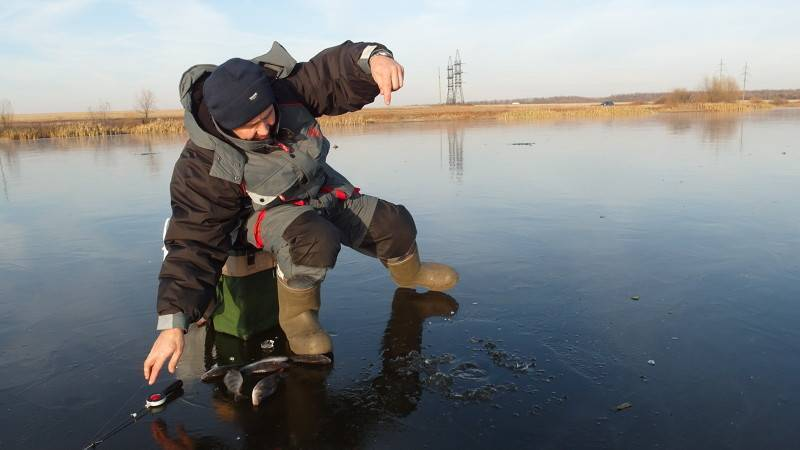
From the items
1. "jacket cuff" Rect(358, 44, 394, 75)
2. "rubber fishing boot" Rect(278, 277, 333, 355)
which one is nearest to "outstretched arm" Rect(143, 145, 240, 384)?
"rubber fishing boot" Rect(278, 277, 333, 355)

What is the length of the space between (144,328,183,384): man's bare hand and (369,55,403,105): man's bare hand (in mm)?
1627

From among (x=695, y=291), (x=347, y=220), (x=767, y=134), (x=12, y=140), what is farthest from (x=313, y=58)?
(x=12, y=140)

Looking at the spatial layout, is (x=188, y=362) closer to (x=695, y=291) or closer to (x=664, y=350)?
(x=664, y=350)

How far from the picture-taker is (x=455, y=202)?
7.41 metres

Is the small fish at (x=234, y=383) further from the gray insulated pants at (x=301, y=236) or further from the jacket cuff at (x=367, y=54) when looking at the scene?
the jacket cuff at (x=367, y=54)

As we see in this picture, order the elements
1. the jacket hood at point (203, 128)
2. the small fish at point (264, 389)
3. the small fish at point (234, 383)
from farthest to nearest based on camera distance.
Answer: the jacket hood at point (203, 128), the small fish at point (234, 383), the small fish at point (264, 389)

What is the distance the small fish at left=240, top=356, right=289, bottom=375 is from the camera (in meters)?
2.83

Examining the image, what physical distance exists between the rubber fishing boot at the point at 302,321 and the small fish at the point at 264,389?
1.06 feet

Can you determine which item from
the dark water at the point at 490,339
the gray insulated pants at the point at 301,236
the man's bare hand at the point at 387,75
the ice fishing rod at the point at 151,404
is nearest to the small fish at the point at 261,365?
the dark water at the point at 490,339

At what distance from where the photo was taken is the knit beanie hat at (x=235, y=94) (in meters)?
2.66

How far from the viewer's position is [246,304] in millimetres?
3305

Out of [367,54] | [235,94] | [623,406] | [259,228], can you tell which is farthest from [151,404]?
[367,54]

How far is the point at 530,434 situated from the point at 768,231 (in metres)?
4.27

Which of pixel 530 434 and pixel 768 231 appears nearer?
pixel 530 434
